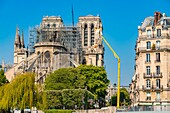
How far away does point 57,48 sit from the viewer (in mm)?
108562

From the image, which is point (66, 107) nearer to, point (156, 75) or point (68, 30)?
point (156, 75)

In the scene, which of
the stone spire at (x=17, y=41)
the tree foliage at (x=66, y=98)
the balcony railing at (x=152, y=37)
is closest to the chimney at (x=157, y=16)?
the balcony railing at (x=152, y=37)

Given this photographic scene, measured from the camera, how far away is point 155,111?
141 feet

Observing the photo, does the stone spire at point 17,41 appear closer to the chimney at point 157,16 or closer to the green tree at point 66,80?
the green tree at point 66,80

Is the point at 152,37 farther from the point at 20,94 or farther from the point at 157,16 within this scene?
the point at 20,94

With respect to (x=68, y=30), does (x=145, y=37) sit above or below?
below

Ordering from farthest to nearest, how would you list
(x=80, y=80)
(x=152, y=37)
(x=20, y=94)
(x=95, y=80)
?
(x=95, y=80) < (x=80, y=80) < (x=152, y=37) < (x=20, y=94)

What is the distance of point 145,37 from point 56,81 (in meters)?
21.8

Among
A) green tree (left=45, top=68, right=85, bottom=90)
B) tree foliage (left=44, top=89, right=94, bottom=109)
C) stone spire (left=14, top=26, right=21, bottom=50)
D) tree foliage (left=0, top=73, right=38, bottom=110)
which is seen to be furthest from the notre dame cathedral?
tree foliage (left=0, top=73, right=38, bottom=110)

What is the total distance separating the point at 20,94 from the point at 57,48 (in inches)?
2426

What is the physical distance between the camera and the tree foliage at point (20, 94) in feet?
153

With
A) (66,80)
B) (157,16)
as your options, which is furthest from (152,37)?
(66,80)

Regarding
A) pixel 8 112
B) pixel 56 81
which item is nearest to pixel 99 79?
pixel 56 81

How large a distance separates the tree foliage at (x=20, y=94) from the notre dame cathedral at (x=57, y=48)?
160ft
